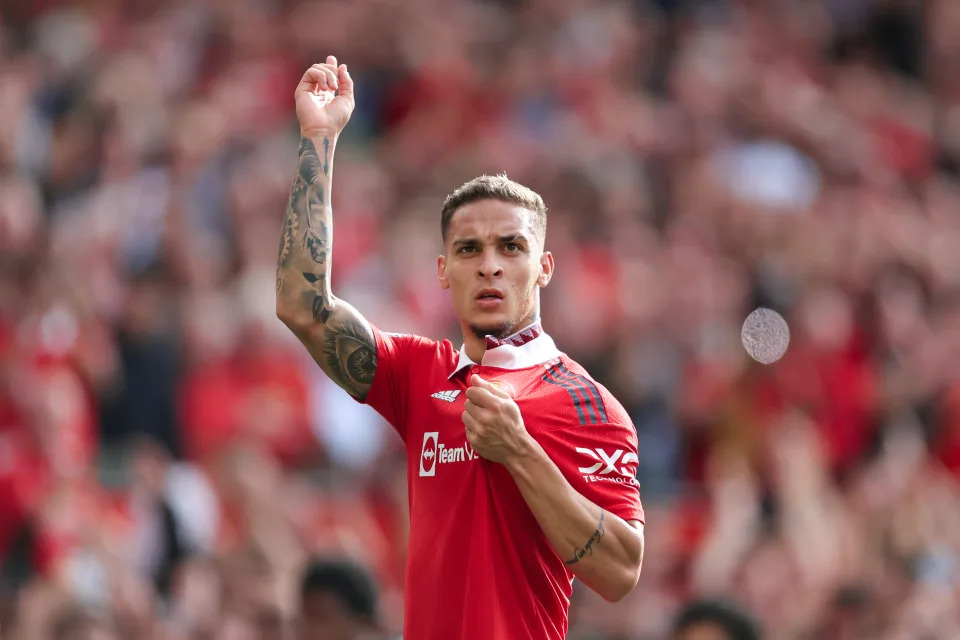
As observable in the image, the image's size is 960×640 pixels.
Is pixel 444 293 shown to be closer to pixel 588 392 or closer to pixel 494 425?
pixel 588 392

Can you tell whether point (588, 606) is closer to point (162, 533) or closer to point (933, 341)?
point (162, 533)

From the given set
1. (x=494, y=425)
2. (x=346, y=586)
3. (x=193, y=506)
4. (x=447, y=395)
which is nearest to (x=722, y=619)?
(x=346, y=586)

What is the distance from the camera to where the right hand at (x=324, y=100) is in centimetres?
452

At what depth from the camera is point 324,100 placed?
462cm

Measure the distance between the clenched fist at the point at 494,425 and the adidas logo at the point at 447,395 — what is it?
338 millimetres

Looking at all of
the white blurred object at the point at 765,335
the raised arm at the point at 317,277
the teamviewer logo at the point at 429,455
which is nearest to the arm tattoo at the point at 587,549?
the teamviewer logo at the point at 429,455

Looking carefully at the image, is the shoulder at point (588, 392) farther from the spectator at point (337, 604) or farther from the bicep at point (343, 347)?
the spectator at point (337, 604)

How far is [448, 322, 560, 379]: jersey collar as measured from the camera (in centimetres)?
430

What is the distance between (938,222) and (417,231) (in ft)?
14.1

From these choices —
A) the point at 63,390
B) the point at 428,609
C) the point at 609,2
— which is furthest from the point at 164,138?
the point at 428,609

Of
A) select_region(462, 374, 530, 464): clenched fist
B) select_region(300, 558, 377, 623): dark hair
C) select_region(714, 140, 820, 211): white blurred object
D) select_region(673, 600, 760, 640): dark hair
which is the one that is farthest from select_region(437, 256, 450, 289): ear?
select_region(714, 140, 820, 211): white blurred object

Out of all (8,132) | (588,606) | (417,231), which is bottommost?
(588,606)

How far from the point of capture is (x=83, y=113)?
34.5 ft

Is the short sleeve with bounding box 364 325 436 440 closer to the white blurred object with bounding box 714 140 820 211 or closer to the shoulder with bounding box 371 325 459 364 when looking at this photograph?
the shoulder with bounding box 371 325 459 364
